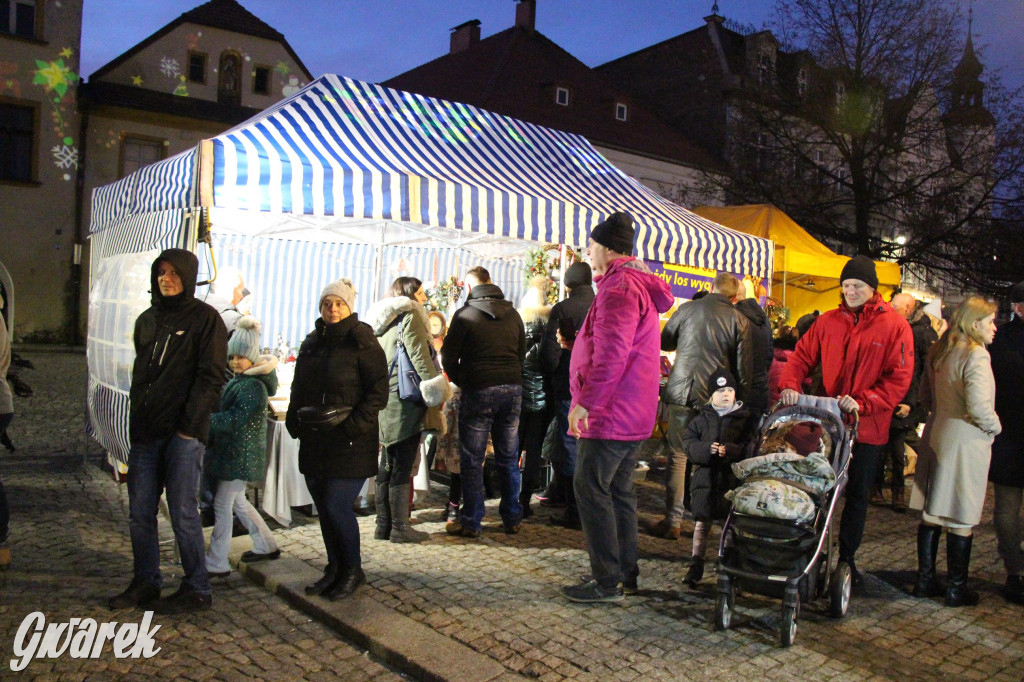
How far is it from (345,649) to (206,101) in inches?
925

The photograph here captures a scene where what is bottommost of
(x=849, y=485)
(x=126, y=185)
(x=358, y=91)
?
(x=849, y=485)

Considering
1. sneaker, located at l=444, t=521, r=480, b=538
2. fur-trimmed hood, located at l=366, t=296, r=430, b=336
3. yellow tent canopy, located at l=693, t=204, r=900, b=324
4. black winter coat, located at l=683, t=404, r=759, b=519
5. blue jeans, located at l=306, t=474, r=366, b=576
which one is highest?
yellow tent canopy, located at l=693, t=204, r=900, b=324

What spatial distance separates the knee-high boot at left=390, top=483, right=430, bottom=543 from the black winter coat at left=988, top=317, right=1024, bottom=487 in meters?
3.46

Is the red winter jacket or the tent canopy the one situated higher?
the tent canopy

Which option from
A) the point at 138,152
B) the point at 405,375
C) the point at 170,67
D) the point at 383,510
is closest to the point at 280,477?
the point at 383,510

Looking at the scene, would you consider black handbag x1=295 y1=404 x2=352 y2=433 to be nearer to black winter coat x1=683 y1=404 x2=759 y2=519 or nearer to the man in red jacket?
black winter coat x1=683 y1=404 x2=759 y2=519

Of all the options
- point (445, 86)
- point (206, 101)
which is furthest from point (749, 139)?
point (206, 101)

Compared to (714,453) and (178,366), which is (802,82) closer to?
(714,453)

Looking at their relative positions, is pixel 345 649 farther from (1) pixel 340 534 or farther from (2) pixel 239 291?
(2) pixel 239 291

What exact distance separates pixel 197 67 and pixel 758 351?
22.6 m

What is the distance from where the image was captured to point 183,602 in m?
4.29

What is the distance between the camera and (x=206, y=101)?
966 inches

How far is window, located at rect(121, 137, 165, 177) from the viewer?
23.1 meters

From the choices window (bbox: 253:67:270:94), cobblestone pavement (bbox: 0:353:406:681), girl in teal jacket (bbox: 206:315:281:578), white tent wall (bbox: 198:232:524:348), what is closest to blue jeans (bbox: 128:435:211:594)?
cobblestone pavement (bbox: 0:353:406:681)
